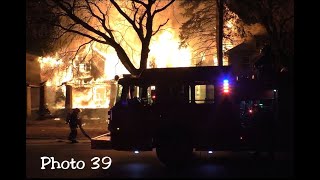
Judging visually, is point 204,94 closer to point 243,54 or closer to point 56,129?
point 56,129

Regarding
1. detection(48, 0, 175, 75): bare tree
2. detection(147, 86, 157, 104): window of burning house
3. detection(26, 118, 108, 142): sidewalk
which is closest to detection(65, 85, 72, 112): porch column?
detection(26, 118, 108, 142): sidewalk

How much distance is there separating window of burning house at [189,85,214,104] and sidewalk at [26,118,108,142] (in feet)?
28.5

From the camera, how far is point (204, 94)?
12234 mm

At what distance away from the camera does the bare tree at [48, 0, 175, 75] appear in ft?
72.4

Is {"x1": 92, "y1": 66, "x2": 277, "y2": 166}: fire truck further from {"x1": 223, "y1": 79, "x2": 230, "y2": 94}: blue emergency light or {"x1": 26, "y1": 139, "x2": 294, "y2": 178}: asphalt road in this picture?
{"x1": 26, "y1": 139, "x2": 294, "y2": 178}: asphalt road

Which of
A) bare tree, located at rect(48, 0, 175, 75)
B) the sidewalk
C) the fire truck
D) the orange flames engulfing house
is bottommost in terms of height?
the sidewalk

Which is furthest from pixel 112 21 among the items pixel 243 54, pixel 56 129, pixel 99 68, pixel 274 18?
pixel 274 18

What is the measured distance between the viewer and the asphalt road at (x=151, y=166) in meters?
10.7

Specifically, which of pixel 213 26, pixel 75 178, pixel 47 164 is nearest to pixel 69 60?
pixel 213 26

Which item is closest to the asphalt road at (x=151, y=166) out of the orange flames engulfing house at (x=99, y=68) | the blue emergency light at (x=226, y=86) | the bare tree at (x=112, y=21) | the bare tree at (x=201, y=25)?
the blue emergency light at (x=226, y=86)

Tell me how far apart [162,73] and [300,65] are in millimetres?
3415

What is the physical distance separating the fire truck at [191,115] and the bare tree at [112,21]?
8.83 meters

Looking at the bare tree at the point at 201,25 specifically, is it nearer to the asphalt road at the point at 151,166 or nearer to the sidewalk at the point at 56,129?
the sidewalk at the point at 56,129

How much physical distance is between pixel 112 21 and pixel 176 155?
2034 cm
